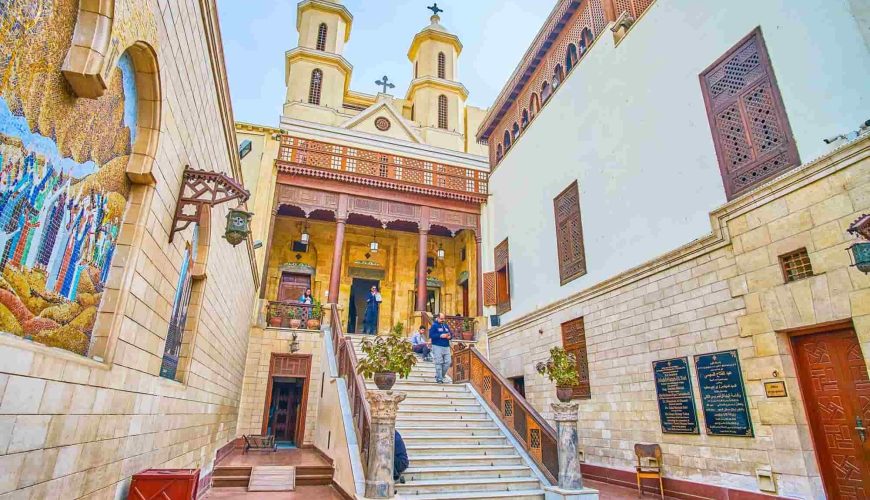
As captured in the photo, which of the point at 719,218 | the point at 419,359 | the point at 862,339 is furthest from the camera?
the point at 419,359

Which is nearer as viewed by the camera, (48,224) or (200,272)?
(48,224)

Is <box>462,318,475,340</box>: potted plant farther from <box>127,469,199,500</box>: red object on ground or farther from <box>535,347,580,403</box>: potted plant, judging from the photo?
<box>127,469,199,500</box>: red object on ground

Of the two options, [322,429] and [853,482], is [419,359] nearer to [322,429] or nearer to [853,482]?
[322,429]

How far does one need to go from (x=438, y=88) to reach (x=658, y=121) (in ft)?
47.8

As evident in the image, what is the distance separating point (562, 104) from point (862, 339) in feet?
27.1

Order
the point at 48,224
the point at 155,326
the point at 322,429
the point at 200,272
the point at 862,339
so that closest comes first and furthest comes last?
the point at 48,224, the point at 155,326, the point at 862,339, the point at 200,272, the point at 322,429

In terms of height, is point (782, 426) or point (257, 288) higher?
point (257, 288)

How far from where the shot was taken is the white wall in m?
5.64

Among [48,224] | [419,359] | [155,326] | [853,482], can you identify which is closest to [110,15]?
[48,224]

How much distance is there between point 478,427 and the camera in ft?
25.4

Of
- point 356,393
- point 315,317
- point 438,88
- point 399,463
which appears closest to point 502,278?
point 315,317

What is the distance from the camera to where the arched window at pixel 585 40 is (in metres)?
10.7

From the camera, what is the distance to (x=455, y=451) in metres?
6.93

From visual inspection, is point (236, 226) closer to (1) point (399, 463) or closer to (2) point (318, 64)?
(1) point (399, 463)
